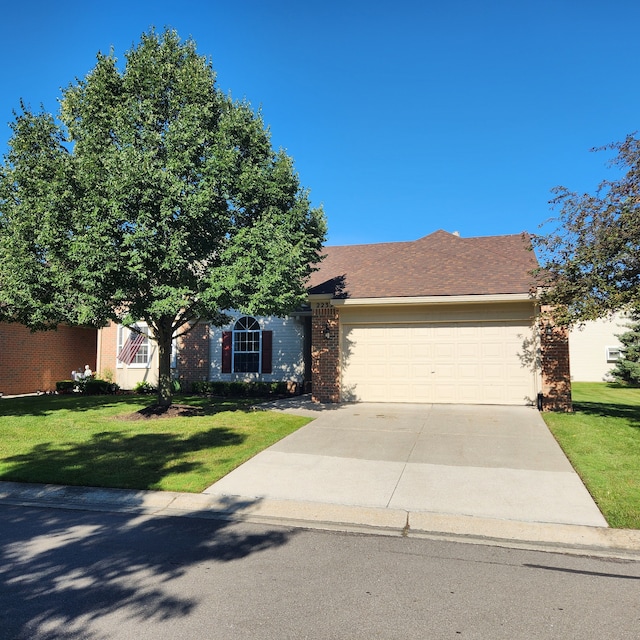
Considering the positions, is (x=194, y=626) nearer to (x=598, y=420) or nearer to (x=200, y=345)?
(x=598, y=420)

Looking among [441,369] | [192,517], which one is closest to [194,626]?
[192,517]

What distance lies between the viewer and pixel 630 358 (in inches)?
973

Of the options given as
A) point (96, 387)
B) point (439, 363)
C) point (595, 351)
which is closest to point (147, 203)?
point (439, 363)

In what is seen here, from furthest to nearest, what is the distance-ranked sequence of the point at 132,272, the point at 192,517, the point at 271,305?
1. the point at 271,305
2. the point at 132,272
3. the point at 192,517

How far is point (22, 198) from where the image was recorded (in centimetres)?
1070

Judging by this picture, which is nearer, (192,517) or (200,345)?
(192,517)

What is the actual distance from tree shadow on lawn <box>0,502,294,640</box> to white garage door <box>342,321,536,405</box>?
9016 mm

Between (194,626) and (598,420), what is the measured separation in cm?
1092

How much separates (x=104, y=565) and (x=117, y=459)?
414 cm

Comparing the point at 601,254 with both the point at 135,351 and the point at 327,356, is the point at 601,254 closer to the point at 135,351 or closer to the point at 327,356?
the point at 327,356

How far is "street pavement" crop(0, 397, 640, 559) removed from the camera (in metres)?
5.45

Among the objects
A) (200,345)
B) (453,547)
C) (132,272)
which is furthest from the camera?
(200,345)

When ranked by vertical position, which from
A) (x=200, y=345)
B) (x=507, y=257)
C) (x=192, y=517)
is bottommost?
(x=192, y=517)

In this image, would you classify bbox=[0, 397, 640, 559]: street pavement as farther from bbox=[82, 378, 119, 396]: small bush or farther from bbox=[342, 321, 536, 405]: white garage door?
bbox=[82, 378, 119, 396]: small bush
